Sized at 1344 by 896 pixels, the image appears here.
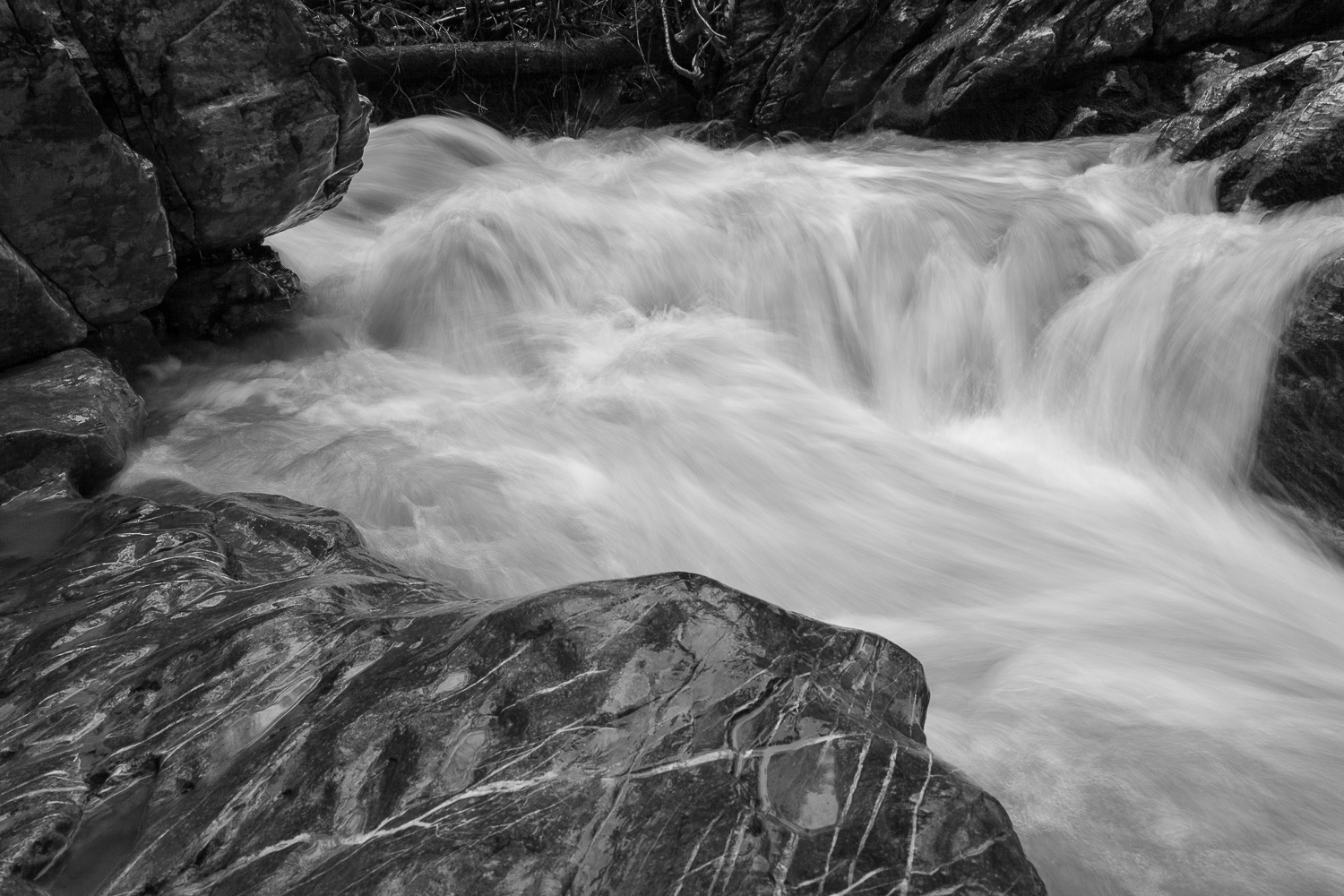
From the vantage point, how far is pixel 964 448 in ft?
16.5

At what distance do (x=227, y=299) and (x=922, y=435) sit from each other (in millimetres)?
3904

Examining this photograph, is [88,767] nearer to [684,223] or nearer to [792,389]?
[792,389]

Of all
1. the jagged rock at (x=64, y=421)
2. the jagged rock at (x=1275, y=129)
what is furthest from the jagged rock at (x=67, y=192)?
the jagged rock at (x=1275, y=129)

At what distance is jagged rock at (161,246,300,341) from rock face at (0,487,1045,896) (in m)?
3.28

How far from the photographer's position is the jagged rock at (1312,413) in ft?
13.5

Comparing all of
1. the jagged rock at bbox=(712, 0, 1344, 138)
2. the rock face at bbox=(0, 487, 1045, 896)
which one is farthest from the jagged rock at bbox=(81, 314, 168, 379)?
the jagged rock at bbox=(712, 0, 1344, 138)

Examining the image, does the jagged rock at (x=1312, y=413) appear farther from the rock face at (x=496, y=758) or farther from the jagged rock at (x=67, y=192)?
the jagged rock at (x=67, y=192)

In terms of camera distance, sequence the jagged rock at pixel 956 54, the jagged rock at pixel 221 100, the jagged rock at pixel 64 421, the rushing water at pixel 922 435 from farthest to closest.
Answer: the jagged rock at pixel 956 54
the jagged rock at pixel 221 100
the jagged rock at pixel 64 421
the rushing water at pixel 922 435

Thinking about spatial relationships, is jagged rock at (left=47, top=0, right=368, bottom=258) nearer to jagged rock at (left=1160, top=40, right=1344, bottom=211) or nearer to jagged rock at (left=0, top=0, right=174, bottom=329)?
jagged rock at (left=0, top=0, right=174, bottom=329)

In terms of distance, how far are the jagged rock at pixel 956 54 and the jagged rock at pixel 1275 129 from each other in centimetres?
76

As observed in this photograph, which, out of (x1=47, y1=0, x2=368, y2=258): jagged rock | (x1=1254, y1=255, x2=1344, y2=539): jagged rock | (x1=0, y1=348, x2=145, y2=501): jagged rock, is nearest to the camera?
(x1=0, y1=348, x2=145, y2=501): jagged rock

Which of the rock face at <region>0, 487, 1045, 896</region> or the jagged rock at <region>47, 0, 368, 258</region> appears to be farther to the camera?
the jagged rock at <region>47, 0, 368, 258</region>

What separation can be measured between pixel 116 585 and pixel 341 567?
2.06ft

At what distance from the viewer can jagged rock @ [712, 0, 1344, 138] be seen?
6.91m
